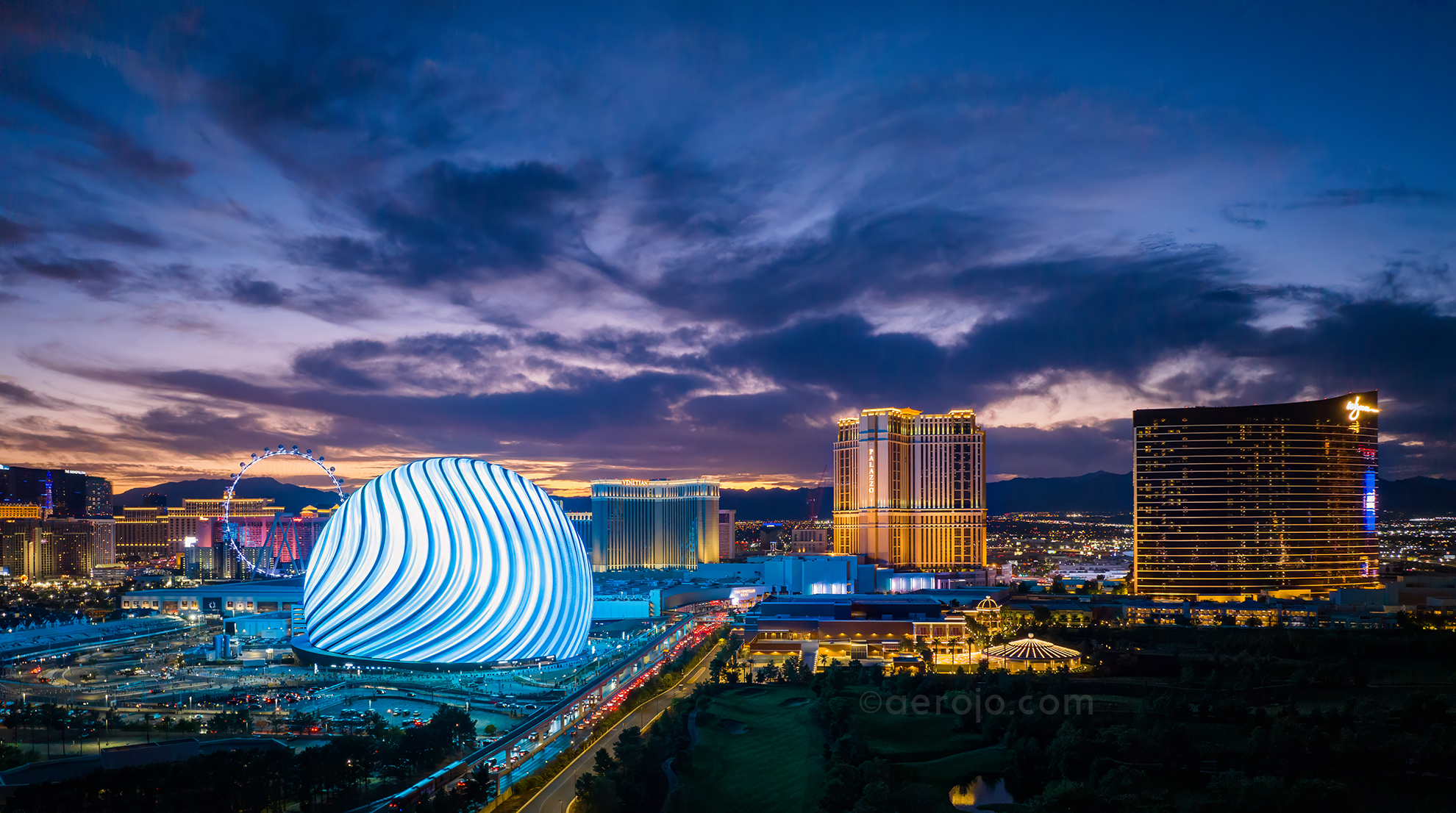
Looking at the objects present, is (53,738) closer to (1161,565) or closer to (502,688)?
(502,688)

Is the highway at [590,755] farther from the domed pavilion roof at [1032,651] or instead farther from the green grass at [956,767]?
the domed pavilion roof at [1032,651]

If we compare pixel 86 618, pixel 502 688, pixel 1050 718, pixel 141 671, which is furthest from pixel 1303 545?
pixel 86 618

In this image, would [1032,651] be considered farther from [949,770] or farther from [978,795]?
[978,795]

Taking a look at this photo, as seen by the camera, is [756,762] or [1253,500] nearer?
[756,762]

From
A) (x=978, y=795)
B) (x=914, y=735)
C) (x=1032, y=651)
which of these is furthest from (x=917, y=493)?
(x=978, y=795)

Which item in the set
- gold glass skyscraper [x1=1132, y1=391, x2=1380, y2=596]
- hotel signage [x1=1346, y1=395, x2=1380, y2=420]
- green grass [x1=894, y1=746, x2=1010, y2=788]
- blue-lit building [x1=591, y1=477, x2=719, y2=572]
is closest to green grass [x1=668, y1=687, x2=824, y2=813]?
green grass [x1=894, y1=746, x2=1010, y2=788]

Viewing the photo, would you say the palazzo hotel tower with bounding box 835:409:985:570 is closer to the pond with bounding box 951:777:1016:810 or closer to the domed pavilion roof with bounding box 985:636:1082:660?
the domed pavilion roof with bounding box 985:636:1082:660
